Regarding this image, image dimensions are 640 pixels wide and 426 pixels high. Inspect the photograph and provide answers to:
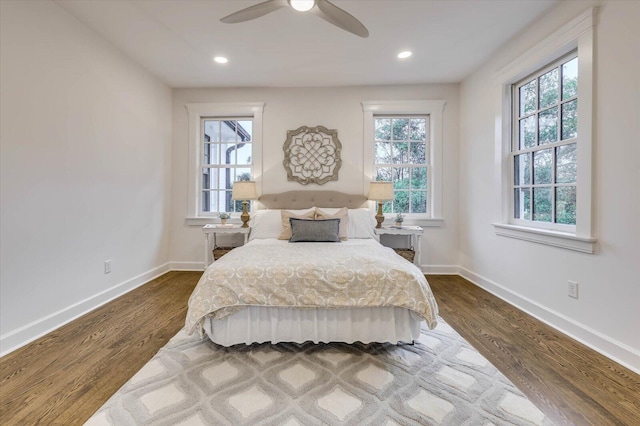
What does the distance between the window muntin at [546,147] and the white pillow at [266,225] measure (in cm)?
245

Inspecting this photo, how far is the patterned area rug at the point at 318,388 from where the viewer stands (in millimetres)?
1293

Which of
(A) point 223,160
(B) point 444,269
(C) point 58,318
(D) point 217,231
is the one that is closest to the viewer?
(C) point 58,318

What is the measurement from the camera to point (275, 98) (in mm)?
3914

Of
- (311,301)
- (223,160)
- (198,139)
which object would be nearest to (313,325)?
(311,301)

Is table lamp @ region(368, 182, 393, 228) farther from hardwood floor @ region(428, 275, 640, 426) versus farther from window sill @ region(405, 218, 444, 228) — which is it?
hardwood floor @ region(428, 275, 640, 426)

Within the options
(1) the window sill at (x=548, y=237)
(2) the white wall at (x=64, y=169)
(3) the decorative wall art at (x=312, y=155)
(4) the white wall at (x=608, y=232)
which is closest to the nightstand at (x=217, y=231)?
(2) the white wall at (x=64, y=169)

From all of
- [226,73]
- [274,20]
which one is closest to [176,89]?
[226,73]

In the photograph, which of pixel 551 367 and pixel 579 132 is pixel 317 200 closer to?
pixel 579 132

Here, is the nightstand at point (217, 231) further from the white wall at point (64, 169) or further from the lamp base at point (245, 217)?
the white wall at point (64, 169)

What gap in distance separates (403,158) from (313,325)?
2.94 m

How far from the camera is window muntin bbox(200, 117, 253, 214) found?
4.11 m

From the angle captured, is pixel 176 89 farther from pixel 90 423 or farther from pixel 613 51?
pixel 613 51

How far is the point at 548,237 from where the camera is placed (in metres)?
2.32

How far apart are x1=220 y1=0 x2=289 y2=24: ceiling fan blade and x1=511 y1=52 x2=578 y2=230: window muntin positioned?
7.82 ft
